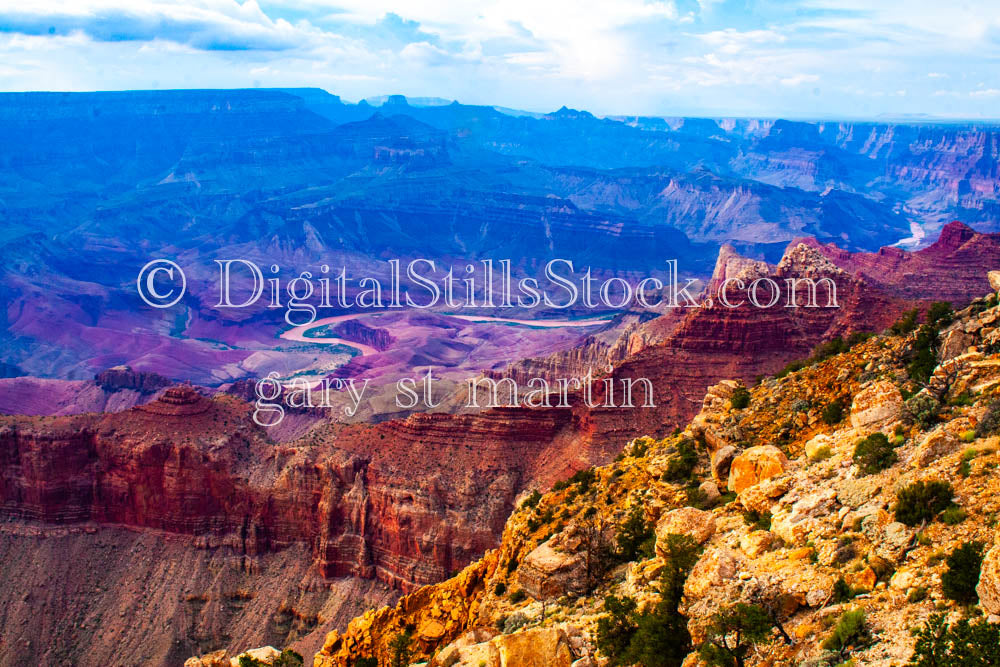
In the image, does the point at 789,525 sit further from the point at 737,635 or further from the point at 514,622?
the point at 514,622

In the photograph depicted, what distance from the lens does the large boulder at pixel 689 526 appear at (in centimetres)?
2083

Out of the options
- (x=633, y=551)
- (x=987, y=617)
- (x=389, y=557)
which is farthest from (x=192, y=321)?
(x=987, y=617)

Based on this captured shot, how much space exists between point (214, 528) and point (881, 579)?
147ft

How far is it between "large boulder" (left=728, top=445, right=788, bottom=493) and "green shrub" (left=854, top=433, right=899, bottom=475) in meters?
2.25

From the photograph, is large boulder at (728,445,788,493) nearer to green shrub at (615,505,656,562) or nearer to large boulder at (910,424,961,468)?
green shrub at (615,505,656,562)

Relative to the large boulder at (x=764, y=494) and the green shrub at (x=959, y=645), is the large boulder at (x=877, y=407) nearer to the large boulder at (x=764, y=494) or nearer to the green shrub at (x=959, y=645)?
the large boulder at (x=764, y=494)

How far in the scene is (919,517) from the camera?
624 inches

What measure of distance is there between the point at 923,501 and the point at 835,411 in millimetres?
9183

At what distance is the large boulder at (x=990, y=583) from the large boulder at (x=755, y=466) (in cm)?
867

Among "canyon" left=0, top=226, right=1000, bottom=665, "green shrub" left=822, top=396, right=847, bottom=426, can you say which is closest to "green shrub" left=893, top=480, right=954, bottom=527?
"green shrub" left=822, top=396, right=847, bottom=426

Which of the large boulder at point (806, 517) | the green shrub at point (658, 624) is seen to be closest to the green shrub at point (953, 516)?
the large boulder at point (806, 517)

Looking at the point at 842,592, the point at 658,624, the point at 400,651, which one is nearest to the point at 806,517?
the point at 842,592

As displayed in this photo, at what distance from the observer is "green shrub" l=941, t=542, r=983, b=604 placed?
13508 mm

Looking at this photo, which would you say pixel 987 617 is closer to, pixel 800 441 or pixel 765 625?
pixel 765 625
